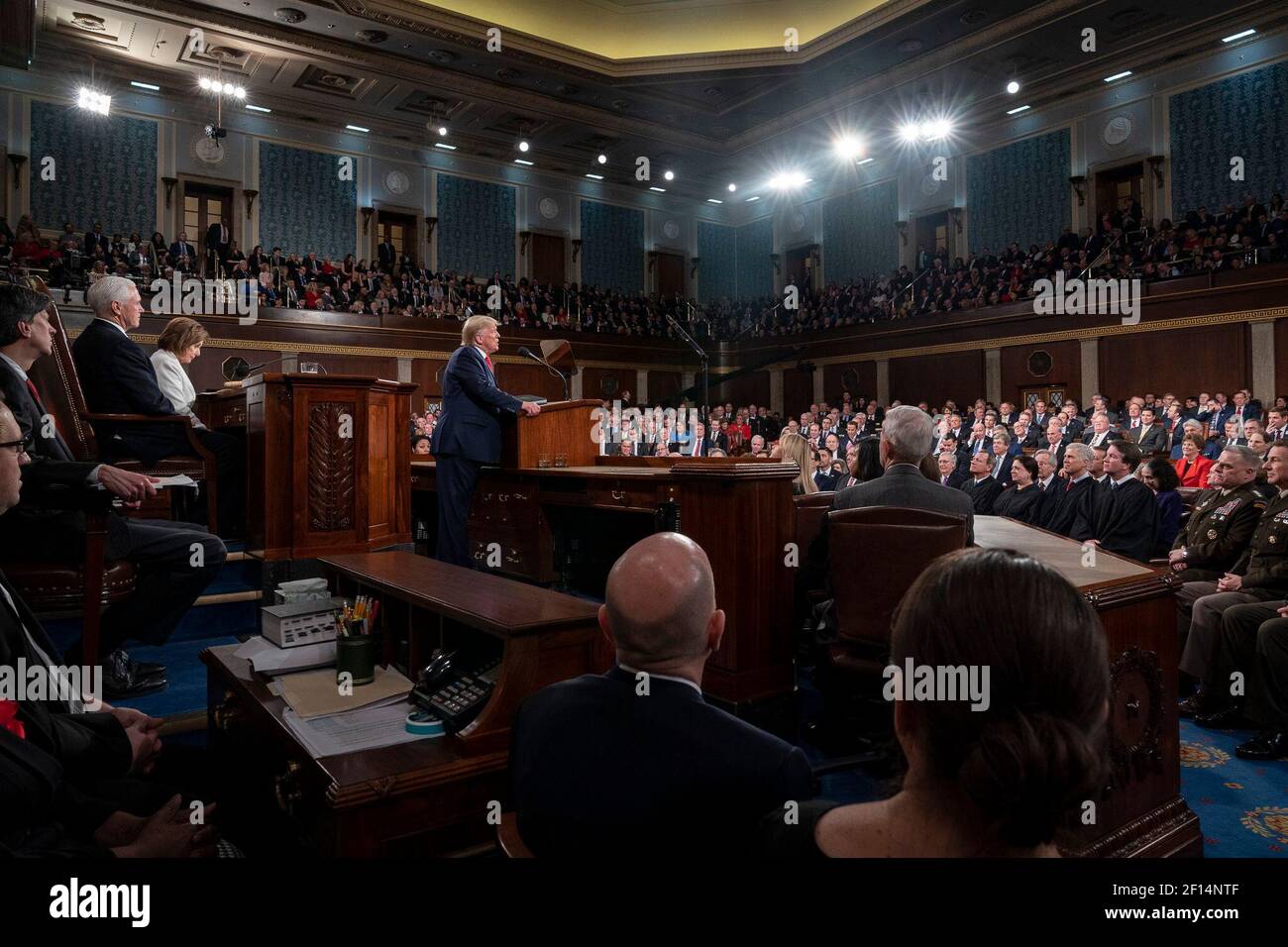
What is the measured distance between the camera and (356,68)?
497 inches

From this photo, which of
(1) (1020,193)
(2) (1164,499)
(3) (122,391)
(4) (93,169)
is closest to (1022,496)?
(2) (1164,499)

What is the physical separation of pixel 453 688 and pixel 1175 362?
12.6 meters

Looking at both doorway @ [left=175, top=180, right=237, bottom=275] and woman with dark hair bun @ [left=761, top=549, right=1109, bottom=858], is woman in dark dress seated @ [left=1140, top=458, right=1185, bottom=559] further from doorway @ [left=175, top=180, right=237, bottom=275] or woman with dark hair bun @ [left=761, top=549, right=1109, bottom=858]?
doorway @ [left=175, top=180, right=237, bottom=275]

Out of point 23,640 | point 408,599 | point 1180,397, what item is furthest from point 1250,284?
point 23,640

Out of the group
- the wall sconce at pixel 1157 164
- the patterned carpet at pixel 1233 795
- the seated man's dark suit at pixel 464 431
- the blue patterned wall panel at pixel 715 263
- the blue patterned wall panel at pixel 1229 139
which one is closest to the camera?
the patterned carpet at pixel 1233 795

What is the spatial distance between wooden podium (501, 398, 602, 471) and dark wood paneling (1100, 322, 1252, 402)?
968cm

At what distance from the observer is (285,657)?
88.0 inches

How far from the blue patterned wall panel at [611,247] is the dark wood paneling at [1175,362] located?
1007cm

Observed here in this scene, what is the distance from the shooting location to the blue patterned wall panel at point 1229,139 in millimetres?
11680

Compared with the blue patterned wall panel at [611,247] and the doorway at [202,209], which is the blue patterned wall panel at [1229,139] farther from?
the doorway at [202,209]

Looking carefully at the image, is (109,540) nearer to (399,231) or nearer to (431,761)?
(431,761)

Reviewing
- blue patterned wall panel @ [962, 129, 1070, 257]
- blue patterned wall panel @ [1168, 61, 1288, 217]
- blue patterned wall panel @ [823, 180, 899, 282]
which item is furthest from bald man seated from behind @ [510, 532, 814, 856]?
blue patterned wall panel @ [823, 180, 899, 282]

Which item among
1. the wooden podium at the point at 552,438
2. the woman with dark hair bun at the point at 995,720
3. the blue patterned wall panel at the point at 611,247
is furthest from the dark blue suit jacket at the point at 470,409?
the blue patterned wall panel at the point at 611,247
